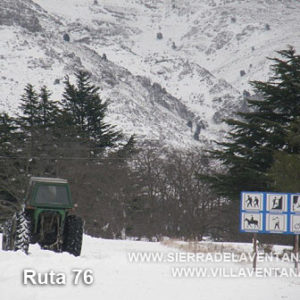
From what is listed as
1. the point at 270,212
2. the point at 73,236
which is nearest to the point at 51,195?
the point at 73,236

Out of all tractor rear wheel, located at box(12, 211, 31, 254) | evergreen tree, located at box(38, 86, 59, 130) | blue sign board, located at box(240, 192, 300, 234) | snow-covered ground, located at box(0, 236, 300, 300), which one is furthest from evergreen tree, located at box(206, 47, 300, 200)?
evergreen tree, located at box(38, 86, 59, 130)

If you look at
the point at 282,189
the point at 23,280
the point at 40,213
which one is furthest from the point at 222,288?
the point at 282,189

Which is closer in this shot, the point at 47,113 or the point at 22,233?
the point at 22,233

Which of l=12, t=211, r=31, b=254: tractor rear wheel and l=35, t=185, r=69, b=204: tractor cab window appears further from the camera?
l=35, t=185, r=69, b=204: tractor cab window

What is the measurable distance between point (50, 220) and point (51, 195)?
0.73 metres

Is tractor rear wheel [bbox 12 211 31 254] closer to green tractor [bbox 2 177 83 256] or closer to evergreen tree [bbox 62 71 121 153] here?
green tractor [bbox 2 177 83 256]

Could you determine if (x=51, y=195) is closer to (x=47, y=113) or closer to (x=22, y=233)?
(x=22, y=233)

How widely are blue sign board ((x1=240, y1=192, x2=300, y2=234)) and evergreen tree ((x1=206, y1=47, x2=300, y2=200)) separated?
17.8m

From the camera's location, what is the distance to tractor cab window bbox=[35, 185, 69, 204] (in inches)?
714

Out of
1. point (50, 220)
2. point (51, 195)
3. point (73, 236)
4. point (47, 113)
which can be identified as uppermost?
point (47, 113)

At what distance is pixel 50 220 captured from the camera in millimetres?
18422

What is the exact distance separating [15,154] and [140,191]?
40.9 feet

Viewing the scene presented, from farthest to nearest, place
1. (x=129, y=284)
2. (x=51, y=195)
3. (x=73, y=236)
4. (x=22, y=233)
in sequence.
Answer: (x=51, y=195), (x=73, y=236), (x=22, y=233), (x=129, y=284)

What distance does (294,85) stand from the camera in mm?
34375
